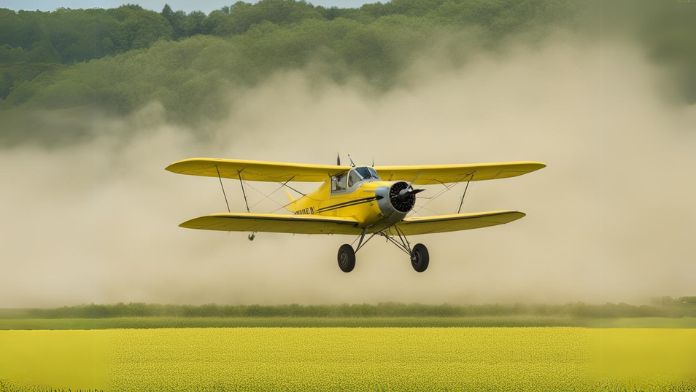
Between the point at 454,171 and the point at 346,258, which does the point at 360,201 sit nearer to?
the point at 346,258

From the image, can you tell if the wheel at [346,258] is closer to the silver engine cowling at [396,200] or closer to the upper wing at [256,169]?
the silver engine cowling at [396,200]

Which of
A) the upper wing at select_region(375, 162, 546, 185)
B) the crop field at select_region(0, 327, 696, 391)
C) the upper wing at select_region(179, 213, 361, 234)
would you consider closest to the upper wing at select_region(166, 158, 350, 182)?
the upper wing at select_region(375, 162, 546, 185)

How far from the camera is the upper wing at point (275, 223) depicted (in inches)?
1478

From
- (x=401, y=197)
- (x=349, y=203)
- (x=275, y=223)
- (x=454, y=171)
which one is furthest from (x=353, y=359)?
(x=454, y=171)

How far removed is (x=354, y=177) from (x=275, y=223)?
418cm

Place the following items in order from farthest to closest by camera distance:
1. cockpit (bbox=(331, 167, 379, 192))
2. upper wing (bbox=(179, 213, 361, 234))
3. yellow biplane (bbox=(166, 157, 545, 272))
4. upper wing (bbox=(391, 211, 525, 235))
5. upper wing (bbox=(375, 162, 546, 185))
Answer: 1. upper wing (bbox=(375, 162, 546, 185))
2. cockpit (bbox=(331, 167, 379, 192))
3. upper wing (bbox=(391, 211, 525, 235))
4. yellow biplane (bbox=(166, 157, 545, 272))
5. upper wing (bbox=(179, 213, 361, 234))

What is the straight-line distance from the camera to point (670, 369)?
129 feet

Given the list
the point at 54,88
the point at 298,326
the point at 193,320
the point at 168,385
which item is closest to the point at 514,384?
the point at 168,385

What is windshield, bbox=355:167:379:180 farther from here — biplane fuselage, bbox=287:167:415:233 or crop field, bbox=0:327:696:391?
crop field, bbox=0:327:696:391

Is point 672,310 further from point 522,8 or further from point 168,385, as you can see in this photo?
point 168,385

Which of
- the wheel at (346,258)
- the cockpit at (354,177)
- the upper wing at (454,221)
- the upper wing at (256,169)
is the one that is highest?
the upper wing at (256,169)

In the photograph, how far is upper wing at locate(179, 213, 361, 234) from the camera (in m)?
37.5

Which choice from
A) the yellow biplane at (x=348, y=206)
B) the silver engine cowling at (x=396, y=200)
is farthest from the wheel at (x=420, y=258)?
the silver engine cowling at (x=396, y=200)

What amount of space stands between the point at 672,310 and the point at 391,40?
2607 centimetres
